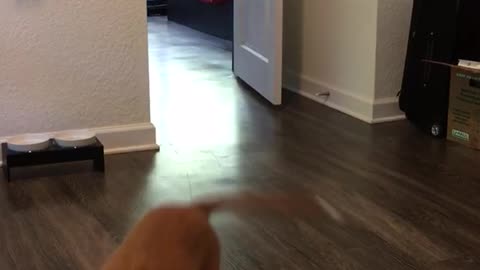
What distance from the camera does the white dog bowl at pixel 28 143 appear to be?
8.93 ft

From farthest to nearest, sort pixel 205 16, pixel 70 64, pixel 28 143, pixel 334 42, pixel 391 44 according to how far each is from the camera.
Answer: pixel 205 16, pixel 334 42, pixel 391 44, pixel 70 64, pixel 28 143

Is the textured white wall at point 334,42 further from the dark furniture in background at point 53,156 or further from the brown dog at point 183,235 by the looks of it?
the brown dog at point 183,235

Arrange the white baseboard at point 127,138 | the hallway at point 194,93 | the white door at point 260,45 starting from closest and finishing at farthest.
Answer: the white baseboard at point 127,138 → the hallway at point 194,93 → the white door at point 260,45

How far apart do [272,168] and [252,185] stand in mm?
213

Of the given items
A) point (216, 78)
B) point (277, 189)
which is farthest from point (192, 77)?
point (277, 189)

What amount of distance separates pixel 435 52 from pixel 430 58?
38 millimetres

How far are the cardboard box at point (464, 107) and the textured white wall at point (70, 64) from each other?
1269mm

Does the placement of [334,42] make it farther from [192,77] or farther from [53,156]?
[53,156]

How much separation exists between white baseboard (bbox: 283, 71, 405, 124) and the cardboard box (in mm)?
404

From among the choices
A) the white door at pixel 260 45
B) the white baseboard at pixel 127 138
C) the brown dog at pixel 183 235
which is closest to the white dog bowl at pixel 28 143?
the white baseboard at pixel 127 138

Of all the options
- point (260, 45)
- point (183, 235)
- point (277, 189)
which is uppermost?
point (183, 235)

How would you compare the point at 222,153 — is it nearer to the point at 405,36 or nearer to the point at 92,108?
the point at 92,108

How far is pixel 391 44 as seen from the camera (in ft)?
11.4

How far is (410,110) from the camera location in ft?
11.2
